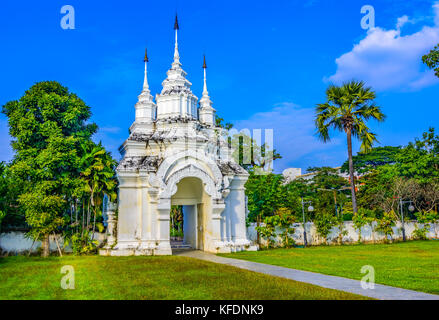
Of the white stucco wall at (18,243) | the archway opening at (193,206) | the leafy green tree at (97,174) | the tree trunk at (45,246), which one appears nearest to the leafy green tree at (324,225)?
the archway opening at (193,206)

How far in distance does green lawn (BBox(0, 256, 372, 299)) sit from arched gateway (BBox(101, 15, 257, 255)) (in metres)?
3.67

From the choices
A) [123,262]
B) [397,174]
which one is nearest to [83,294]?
[123,262]

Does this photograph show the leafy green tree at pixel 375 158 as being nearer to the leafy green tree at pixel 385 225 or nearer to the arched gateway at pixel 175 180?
the leafy green tree at pixel 385 225

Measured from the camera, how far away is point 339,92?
22.8 m

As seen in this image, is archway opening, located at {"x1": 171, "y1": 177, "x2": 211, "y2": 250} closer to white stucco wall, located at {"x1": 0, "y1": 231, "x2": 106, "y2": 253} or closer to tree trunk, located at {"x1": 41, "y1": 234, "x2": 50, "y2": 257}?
white stucco wall, located at {"x1": 0, "y1": 231, "x2": 106, "y2": 253}

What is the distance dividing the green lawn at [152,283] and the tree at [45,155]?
341 cm

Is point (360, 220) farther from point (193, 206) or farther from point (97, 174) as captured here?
point (97, 174)

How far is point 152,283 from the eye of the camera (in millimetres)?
8500

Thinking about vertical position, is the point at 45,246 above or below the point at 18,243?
below

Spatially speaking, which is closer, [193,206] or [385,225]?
[193,206]

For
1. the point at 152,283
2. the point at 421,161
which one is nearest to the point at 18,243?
the point at 152,283

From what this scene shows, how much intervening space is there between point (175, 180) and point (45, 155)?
5.57 m

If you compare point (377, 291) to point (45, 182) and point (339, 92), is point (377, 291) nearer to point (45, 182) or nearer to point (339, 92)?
point (45, 182)

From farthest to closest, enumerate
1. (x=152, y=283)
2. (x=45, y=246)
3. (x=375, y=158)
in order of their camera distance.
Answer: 1. (x=375, y=158)
2. (x=45, y=246)
3. (x=152, y=283)
